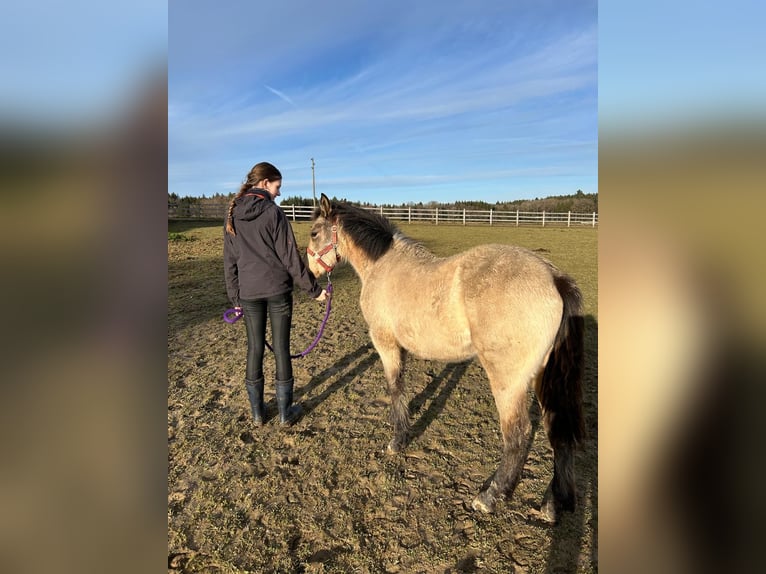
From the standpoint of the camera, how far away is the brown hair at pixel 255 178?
3502mm

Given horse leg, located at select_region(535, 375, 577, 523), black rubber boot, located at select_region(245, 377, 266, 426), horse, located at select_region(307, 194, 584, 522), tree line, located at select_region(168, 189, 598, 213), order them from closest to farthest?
1. horse, located at select_region(307, 194, 584, 522)
2. horse leg, located at select_region(535, 375, 577, 523)
3. black rubber boot, located at select_region(245, 377, 266, 426)
4. tree line, located at select_region(168, 189, 598, 213)

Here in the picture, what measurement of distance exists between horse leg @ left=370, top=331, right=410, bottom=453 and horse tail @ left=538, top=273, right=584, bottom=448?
52.2 inches

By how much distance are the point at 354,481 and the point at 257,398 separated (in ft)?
4.34

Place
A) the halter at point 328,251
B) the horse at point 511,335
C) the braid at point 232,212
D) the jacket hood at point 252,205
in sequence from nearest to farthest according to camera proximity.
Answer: the horse at point 511,335
the jacket hood at point 252,205
the braid at point 232,212
the halter at point 328,251

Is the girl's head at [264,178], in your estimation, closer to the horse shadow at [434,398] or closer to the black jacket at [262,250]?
the black jacket at [262,250]

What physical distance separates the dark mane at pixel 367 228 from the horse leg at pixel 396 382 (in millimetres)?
843

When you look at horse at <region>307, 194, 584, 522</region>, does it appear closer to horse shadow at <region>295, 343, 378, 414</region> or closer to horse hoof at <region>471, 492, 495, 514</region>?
horse hoof at <region>471, 492, 495, 514</region>

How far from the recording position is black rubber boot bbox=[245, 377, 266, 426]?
12.6 ft

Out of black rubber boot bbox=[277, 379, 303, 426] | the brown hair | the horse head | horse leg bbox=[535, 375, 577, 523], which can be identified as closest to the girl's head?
the brown hair

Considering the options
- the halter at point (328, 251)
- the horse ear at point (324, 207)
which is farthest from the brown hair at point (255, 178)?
the halter at point (328, 251)
